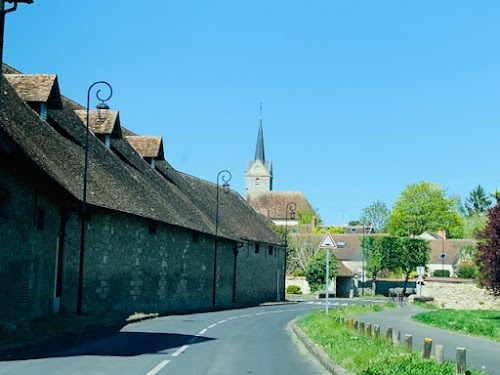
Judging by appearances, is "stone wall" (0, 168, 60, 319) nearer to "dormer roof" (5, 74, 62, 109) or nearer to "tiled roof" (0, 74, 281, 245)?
"tiled roof" (0, 74, 281, 245)

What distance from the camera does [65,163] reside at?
81.0 feet

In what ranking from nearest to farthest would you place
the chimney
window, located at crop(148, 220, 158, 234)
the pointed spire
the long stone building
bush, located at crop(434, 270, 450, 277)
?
the long stone building
window, located at crop(148, 220, 158, 234)
bush, located at crop(434, 270, 450, 277)
the chimney
the pointed spire

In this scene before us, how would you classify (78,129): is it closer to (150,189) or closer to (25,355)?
(150,189)

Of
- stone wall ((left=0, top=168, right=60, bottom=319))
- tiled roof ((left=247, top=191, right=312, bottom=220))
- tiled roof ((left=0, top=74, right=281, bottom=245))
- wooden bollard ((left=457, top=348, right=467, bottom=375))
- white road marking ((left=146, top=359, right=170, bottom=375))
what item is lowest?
white road marking ((left=146, top=359, right=170, bottom=375))

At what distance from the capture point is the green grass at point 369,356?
1113 cm

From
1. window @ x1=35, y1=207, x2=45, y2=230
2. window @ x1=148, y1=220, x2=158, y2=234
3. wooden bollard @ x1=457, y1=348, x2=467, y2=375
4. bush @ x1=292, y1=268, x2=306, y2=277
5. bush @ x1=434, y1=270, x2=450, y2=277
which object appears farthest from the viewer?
bush @ x1=434, y1=270, x2=450, y2=277

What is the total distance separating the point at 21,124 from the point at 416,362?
50.8 feet

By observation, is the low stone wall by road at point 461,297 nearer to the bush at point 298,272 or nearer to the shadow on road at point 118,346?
the bush at point 298,272

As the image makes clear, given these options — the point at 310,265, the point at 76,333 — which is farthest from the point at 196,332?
the point at 310,265

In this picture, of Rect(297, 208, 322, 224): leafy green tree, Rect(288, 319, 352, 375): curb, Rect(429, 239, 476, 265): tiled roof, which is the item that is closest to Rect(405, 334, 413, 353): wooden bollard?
Rect(288, 319, 352, 375): curb

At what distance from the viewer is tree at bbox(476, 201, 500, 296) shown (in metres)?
31.0

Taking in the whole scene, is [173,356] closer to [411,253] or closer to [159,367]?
[159,367]

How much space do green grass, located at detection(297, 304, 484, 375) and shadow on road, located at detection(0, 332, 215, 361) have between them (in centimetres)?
335

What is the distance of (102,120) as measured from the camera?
3406 cm
